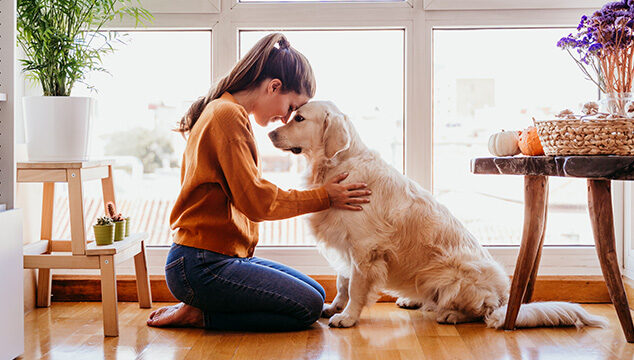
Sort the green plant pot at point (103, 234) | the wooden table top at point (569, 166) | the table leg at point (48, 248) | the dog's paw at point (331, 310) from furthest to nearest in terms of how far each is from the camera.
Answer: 1. the table leg at point (48, 248)
2. the dog's paw at point (331, 310)
3. the green plant pot at point (103, 234)
4. the wooden table top at point (569, 166)

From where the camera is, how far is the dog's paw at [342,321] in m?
2.33

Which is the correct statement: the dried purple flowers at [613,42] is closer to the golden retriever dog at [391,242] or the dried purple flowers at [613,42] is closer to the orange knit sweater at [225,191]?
the golden retriever dog at [391,242]

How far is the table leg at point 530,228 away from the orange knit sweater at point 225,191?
78 centimetres

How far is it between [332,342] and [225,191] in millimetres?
710

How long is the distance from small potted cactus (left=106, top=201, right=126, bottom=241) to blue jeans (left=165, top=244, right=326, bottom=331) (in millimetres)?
274

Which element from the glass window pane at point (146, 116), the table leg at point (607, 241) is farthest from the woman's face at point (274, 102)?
the table leg at point (607, 241)

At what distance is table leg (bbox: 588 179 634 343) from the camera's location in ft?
6.63

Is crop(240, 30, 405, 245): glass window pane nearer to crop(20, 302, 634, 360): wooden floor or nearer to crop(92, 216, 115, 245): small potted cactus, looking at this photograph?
crop(20, 302, 634, 360): wooden floor

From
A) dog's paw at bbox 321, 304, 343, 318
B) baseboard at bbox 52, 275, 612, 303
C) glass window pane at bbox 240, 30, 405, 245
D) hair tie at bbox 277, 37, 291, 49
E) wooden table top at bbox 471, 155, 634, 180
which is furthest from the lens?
glass window pane at bbox 240, 30, 405, 245

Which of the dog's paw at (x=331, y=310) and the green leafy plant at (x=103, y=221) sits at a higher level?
the green leafy plant at (x=103, y=221)

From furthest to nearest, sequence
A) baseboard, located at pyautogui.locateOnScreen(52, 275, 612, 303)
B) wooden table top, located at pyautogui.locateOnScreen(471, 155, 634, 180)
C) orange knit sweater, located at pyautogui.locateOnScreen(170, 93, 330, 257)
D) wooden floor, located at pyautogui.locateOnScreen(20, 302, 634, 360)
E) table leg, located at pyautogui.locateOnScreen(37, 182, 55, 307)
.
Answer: baseboard, located at pyautogui.locateOnScreen(52, 275, 612, 303) → table leg, located at pyautogui.locateOnScreen(37, 182, 55, 307) → orange knit sweater, located at pyautogui.locateOnScreen(170, 93, 330, 257) → wooden floor, located at pyautogui.locateOnScreen(20, 302, 634, 360) → wooden table top, located at pyautogui.locateOnScreen(471, 155, 634, 180)

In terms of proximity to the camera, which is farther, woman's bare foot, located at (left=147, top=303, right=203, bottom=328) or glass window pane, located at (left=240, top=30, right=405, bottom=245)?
glass window pane, located at (left=240, top=30, right=405, bottom=245)

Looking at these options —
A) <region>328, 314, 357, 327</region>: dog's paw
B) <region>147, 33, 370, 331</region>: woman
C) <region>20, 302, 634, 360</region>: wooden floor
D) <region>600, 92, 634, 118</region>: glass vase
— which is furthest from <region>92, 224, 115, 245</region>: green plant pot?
<region>600, 92, 634, 118</region>: glass vase

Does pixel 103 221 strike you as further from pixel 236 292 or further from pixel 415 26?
pixel 415 26
